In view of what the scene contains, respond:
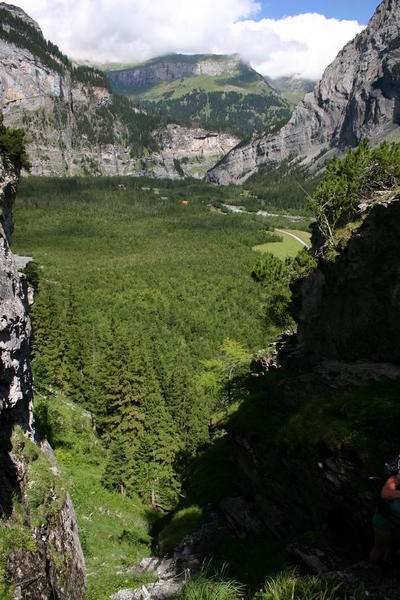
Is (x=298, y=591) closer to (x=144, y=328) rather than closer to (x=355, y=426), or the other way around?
(x=355, y=426)

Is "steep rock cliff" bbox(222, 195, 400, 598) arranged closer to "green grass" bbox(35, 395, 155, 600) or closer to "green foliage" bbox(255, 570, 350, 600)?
"green foliage" bbox(255, 570, 350, 600)

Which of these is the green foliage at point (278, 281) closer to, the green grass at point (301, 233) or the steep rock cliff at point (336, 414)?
the steep rock cliff at point (336, 414)

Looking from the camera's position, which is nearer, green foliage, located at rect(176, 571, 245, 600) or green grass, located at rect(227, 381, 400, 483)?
green foliage, located at rect(176, 571, 245, 600)

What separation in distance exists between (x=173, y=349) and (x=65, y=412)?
3393 cm

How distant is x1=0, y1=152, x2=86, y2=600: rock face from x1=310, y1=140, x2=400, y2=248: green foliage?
51.0 feet

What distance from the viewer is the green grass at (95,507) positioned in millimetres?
22359

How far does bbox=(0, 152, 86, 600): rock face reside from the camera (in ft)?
44.4

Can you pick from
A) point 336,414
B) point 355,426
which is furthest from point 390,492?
point 336,414

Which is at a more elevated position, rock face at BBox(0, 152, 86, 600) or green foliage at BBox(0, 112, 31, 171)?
green foliage at BBox(0, 112, 31, 171)

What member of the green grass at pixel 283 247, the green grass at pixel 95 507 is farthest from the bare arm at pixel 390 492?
the green grass at pixel 283 247

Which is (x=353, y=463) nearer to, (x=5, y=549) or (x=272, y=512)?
(x=272, y=512)

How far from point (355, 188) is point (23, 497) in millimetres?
21830

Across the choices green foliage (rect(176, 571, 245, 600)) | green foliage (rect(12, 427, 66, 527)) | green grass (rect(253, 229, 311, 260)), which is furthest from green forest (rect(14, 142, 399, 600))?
green grass (rect(253, 229, 311, 260))

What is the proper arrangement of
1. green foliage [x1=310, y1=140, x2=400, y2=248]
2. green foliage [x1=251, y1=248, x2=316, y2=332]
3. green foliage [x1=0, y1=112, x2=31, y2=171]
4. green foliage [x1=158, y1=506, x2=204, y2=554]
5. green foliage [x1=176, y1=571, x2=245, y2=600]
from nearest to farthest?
green foliage [x1=176, y1=571, x2=245, y2=600] < green foliage [x1=310, y1=140, x2=400, y2=248] < green foliage [x1=158, y1=506, x2=204, y2=554] < green foliage [x1=0, y1=112, x2=31, y2=171] < green foliage [x1=251, y1=248, x2=316, y2=332]
